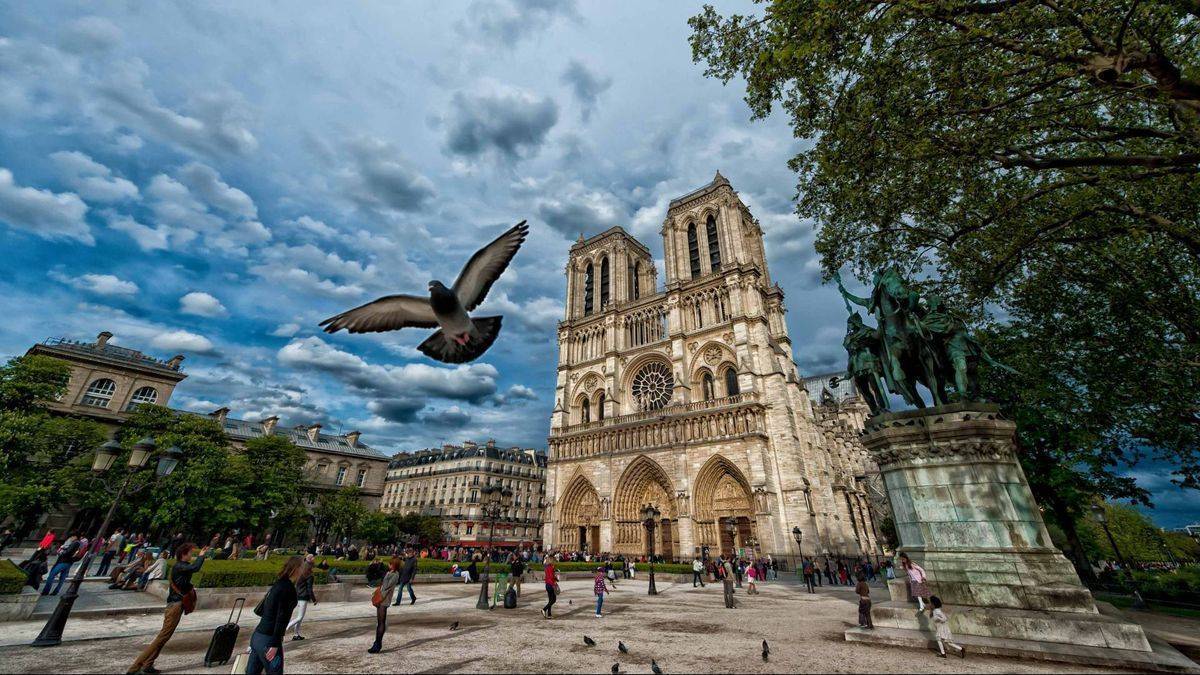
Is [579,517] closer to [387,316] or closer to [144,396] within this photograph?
[387,316]

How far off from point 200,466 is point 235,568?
19.6 meters

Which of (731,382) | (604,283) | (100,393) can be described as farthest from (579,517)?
(100,393)

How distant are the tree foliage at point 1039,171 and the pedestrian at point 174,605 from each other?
9545mm

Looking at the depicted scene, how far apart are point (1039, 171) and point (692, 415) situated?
72.1 ft

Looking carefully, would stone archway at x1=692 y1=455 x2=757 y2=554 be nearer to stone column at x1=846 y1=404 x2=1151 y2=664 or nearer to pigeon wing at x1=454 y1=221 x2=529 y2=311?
stone column at x1=846 y1=404 x2=1151 y2=664

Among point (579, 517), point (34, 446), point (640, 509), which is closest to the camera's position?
point (34, 446)

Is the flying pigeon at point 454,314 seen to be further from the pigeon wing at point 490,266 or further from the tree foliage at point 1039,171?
the tree foliage at point 1039,171

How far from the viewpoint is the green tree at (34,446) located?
20.7 metres

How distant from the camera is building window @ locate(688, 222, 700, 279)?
36.9 metres

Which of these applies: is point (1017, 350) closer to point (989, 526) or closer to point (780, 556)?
point (989, 526)

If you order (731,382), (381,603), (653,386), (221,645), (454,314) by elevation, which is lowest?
(221,645)

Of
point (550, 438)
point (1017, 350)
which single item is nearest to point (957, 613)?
point (1017, 350)

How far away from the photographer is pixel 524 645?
6832mm

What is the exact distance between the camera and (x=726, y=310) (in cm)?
3269
